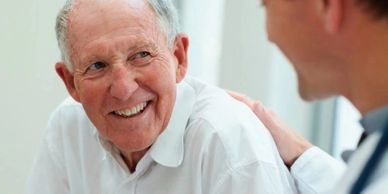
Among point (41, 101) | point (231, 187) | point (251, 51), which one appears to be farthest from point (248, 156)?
point (251, 51)

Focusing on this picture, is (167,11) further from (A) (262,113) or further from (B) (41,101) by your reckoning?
(B) (41,101)

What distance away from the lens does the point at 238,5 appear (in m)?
2.41

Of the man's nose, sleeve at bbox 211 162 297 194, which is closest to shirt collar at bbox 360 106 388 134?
sleeve at bbox 211 162 297 194

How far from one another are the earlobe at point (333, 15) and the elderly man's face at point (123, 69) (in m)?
→ 0.69

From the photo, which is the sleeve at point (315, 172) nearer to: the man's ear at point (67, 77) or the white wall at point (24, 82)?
the man's ear at point (67, 77)

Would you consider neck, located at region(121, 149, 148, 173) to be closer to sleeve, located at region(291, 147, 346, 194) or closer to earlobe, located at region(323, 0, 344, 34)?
sleeve, located at region(291, 147, 346, 194)

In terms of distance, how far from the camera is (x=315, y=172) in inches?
60.4

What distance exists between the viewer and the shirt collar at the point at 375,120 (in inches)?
29.5

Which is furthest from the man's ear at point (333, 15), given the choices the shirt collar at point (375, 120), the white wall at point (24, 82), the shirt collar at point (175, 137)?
the white wall at point (24, 82)

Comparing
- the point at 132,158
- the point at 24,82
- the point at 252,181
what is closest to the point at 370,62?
the point at 252,181

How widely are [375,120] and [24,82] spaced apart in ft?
4.59

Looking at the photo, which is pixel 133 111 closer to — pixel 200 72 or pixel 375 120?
pixel 375 120

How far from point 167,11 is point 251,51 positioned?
3.26 feet

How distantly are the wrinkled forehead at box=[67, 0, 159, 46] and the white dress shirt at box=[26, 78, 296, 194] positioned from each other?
0.72 ft
